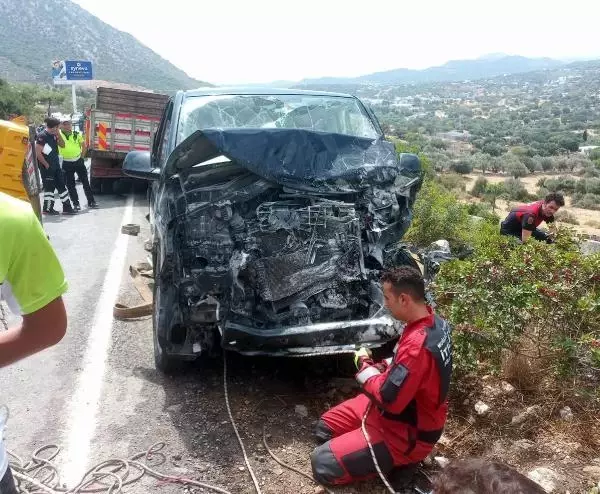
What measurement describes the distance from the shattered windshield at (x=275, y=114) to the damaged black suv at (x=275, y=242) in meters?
0.65

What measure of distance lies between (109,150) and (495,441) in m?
11.0

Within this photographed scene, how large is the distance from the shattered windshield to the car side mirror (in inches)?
14.9

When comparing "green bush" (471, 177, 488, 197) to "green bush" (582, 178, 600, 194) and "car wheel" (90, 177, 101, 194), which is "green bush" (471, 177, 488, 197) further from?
"car wheel" (90, 177, 101, 194)

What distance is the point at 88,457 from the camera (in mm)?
3260

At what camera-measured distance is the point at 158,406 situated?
3842mm

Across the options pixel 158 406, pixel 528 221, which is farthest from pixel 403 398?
pixel 528 221

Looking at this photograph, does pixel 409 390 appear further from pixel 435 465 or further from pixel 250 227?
pixel 250 227

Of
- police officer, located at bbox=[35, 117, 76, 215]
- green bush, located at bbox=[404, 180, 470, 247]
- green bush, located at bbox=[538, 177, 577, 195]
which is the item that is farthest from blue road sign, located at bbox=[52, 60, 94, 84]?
green bush, located at bbox=[538, 177, 577, 195]

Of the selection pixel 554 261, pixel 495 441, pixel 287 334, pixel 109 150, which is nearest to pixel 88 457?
pixel 287 334

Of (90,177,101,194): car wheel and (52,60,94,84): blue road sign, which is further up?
(52,60,94,84): blue road sign

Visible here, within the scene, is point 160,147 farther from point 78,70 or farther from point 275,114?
point 78,70

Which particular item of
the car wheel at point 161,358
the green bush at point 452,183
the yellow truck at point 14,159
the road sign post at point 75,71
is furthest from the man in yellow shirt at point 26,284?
the green bush at point 452,183

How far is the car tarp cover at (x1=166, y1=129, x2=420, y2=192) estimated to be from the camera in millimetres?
4066

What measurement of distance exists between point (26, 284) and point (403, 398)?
1.92 metres
